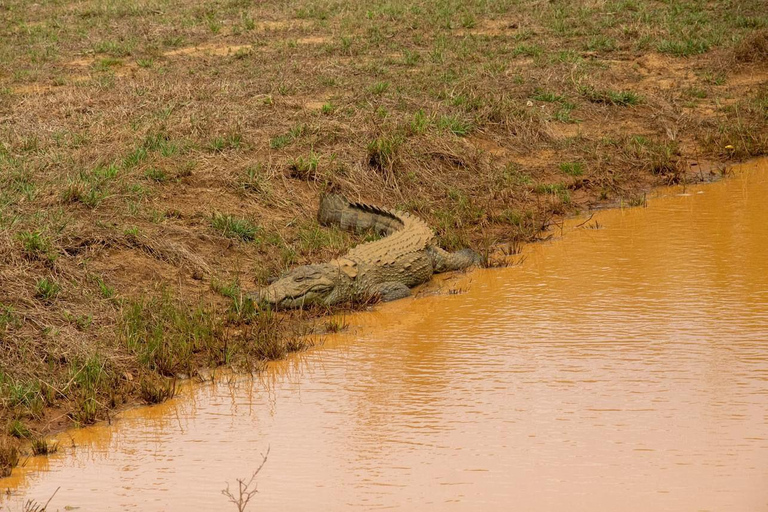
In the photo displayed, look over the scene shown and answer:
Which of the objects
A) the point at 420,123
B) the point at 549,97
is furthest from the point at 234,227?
the point at 549,97

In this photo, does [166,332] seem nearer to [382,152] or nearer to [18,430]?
[18,430]

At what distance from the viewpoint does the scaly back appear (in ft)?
26.8

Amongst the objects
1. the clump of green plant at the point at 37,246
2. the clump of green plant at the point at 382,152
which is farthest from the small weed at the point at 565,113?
the clump of green plant at the point at 37,246

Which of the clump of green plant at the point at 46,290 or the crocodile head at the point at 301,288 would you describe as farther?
the crocodile head at the point at 301,288

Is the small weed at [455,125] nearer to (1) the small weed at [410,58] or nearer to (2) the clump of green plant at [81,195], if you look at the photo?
(1) the small weed at [410,58]

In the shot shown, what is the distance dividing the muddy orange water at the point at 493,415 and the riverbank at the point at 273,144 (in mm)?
561

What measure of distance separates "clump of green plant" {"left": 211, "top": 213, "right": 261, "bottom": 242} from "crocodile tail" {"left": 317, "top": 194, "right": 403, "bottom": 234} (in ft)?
2.44

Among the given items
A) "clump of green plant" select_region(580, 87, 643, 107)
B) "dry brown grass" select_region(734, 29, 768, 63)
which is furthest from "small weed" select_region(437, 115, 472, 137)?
"dry brown grass" select_region(734, 29, 768, 63)

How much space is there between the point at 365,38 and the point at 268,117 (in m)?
4.38

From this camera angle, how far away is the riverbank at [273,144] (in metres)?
6.50

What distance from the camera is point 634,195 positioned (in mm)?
9906

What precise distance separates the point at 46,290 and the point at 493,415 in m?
3.21

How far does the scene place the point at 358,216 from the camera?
873 centimetres

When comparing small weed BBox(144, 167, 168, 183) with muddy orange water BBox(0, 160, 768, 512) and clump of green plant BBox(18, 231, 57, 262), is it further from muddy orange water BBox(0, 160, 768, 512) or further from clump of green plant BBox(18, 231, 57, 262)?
muddy orange water BBox(0, 160, 768, 512)
